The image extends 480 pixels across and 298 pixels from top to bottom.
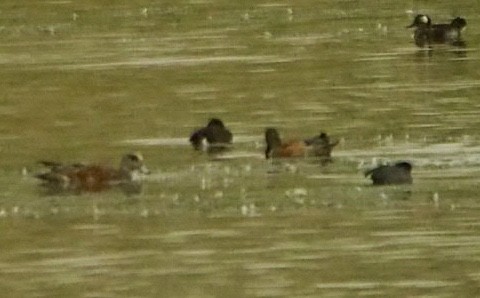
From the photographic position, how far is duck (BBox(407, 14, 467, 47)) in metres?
29.6

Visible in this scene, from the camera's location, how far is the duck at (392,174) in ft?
55.3

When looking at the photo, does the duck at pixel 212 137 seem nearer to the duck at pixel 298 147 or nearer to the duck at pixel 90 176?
the duck at pixel 298 147

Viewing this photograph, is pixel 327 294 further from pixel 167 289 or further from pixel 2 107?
pixel 2 107

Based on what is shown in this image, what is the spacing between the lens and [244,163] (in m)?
18.6

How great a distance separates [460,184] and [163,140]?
13.0 ft

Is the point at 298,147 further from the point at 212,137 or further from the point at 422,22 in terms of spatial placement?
the point at 422,22

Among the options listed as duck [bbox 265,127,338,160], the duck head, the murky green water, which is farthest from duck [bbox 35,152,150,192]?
the duck head

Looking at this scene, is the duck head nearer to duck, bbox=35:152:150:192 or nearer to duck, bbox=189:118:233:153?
duck, bbox=189:118:233:153

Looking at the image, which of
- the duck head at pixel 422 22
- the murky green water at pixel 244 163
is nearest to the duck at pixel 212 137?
the murky green water at pixel 244 163

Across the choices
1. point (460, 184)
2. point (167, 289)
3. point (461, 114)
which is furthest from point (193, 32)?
point (167, 289)

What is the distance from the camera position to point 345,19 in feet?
110

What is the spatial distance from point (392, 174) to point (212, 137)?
2587 millimetres

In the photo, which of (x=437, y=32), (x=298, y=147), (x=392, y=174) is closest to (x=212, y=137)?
(x=298, y=147)

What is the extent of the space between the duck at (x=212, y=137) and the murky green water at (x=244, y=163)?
0.41 feet
